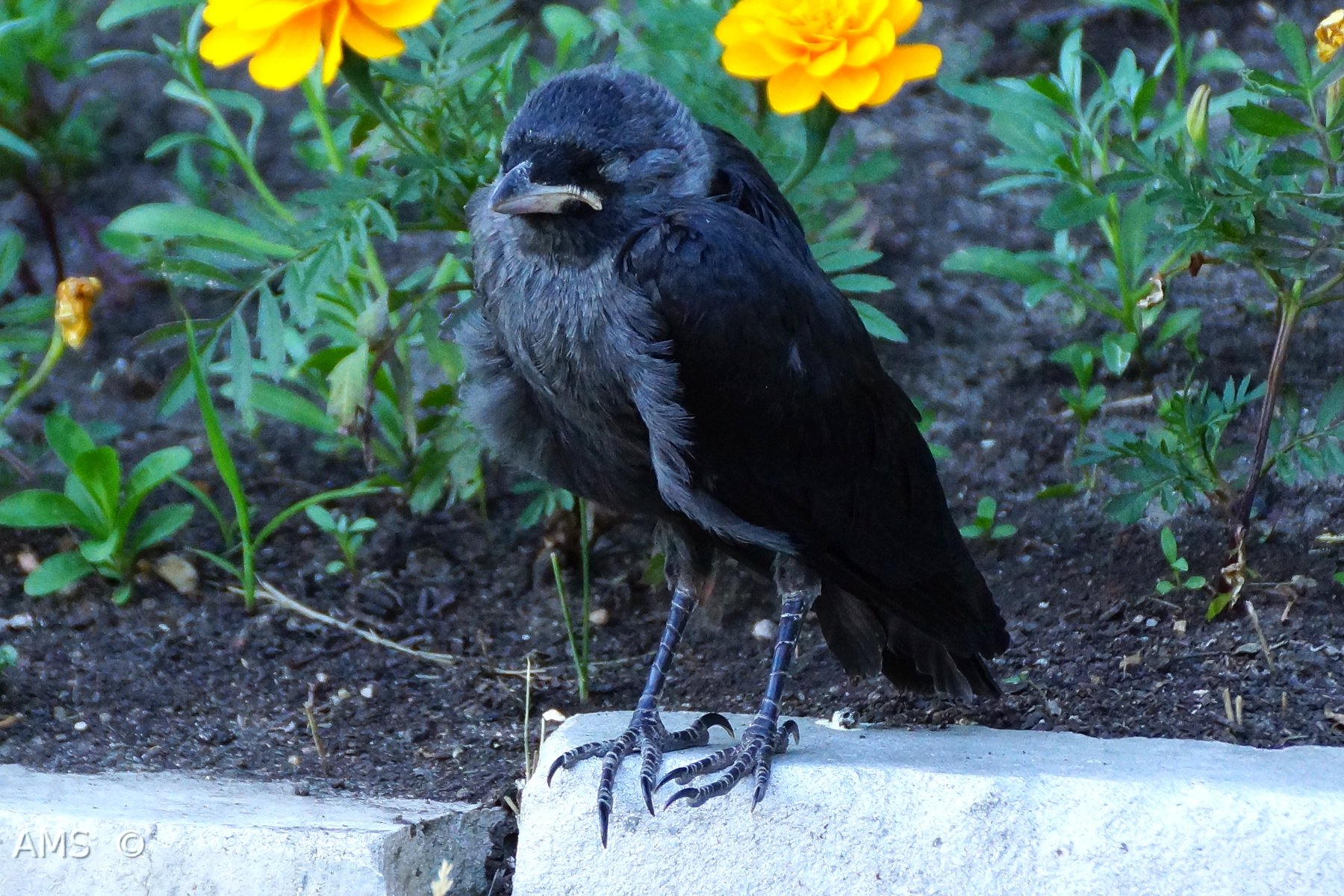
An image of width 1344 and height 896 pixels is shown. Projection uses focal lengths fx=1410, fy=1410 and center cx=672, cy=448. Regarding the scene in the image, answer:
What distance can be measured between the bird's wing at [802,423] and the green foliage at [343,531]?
136 cm

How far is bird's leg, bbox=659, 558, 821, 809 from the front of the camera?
8.90ft

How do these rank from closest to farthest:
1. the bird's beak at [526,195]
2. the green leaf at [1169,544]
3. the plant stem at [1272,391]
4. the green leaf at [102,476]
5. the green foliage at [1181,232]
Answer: the bird's beak at [526,195] < the green foliage at [1181,232] < the plant stem at [1272,391] < the green leaf at [1169,544] < the green leaf at [102,476]

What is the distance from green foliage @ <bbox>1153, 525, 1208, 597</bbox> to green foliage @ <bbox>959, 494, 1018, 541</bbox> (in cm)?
39

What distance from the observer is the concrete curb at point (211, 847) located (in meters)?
2.57

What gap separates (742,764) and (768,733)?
12 cm

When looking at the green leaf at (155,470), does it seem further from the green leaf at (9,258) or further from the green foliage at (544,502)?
the green foliage at (544,502)

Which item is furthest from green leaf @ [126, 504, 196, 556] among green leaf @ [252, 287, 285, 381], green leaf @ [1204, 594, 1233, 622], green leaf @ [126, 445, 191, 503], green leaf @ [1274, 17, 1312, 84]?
green leaf @ [1274, 17, 1312, 84]

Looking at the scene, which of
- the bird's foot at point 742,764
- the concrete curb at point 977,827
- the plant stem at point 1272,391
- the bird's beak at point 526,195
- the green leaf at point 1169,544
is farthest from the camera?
the green leaf at point 1169,544

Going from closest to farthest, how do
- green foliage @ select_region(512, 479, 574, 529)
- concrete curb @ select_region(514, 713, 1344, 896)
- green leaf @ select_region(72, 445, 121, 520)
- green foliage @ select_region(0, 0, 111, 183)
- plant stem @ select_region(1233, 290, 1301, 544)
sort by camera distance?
1. concrete curb @ select_region(514, 713, 1344, 896)
2. plant stem @ select_region(1233, 290, 1301, 544)
3. green leaf @ select_region(72, 445, 121, 520)
4. green foliage @ select_region(512, 479, 574, 529)
5. green foliage @ select_region(0, 0, 111, 183)

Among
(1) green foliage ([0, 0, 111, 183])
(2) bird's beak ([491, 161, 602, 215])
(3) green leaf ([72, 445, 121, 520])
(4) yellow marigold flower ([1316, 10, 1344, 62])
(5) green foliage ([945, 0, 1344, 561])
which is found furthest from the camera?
(1) green foliage ([0, 0, 111, 183])

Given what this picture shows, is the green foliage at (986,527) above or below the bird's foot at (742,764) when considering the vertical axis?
above

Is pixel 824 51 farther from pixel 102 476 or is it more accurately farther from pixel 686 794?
pixel 102 476

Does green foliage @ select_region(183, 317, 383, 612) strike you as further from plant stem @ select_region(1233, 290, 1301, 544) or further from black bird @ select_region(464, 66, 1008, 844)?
plant stem @ select_region(1233, 290, 1301, 544)

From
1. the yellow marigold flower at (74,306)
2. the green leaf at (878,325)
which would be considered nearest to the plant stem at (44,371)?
the yellow marigold flower at (74,306)
